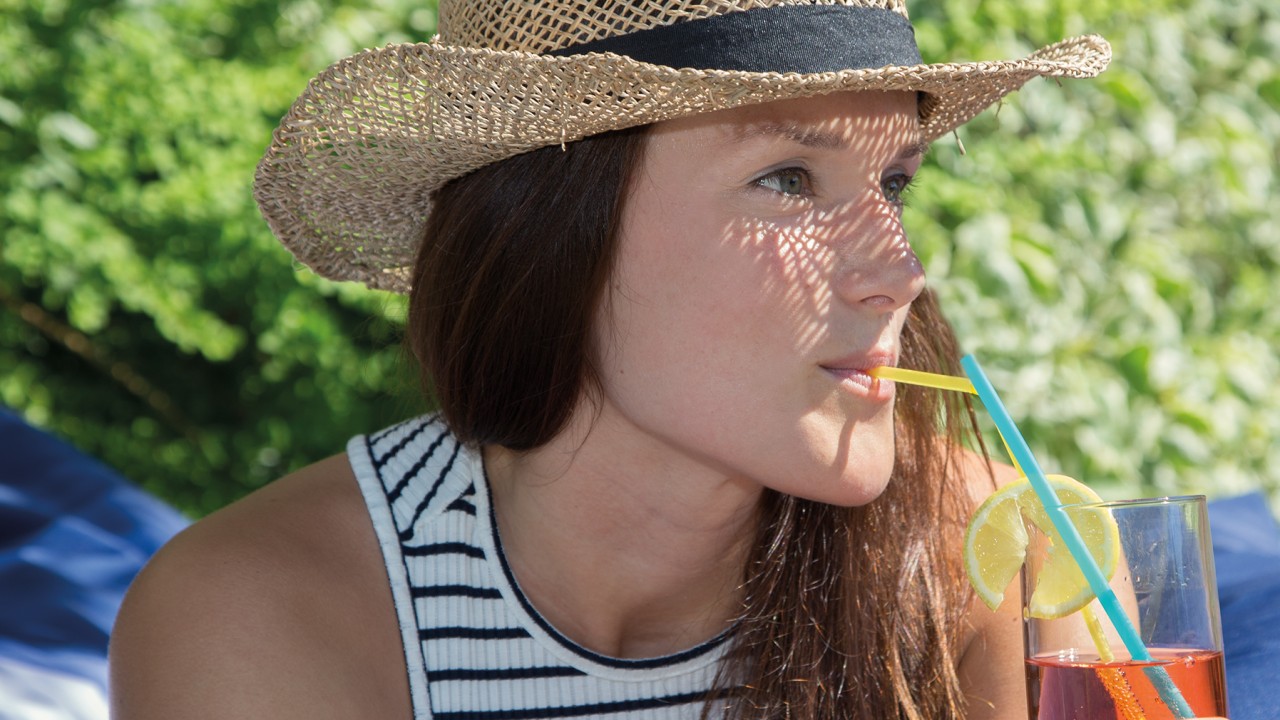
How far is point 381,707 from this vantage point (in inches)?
73.4

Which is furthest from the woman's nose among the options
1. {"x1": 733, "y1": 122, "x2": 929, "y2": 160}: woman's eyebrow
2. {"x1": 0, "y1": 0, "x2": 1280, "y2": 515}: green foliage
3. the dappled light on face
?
{"x1": 0, "y1": 0, "x2": 1280, "y2": 515}: green foliage

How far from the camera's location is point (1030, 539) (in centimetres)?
133

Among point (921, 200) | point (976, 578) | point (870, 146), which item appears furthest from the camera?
point (921, 200)

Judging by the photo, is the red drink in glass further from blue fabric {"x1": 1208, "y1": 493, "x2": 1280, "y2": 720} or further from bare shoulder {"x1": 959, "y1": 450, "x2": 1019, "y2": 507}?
bare shoulder {"x1": 959, "y1": 450, "x2": 1019, "y2": 507}

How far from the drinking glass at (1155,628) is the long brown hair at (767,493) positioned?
2.06ft

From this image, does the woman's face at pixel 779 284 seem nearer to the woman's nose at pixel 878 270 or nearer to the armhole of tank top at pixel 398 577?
the woman's nose at pixel 878 270

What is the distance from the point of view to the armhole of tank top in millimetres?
1912

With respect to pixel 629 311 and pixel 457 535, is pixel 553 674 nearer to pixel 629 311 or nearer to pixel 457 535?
pixel 457 535

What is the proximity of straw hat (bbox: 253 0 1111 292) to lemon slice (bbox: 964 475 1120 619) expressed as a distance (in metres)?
0.52

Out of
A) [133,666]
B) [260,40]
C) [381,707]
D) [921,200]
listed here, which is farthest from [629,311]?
[260,40]

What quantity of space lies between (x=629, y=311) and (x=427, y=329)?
412mm

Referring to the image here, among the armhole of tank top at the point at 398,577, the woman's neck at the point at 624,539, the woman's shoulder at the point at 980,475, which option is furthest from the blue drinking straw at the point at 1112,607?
the armhole of tank top at the point at 398,577

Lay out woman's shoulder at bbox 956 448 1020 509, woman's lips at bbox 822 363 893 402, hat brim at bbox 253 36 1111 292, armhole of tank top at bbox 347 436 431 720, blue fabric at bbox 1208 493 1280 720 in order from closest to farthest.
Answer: hat brim at bbox 253 36 1111 292 → woman's lips at bbox 822 363 893 402 → armhole of tank top at bbox 347 436 431 720 → blue fabric at bbox 1208 493 1280 720 → woman's shoulder at bbox 956 448 1020 509

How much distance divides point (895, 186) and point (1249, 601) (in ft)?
3.53
